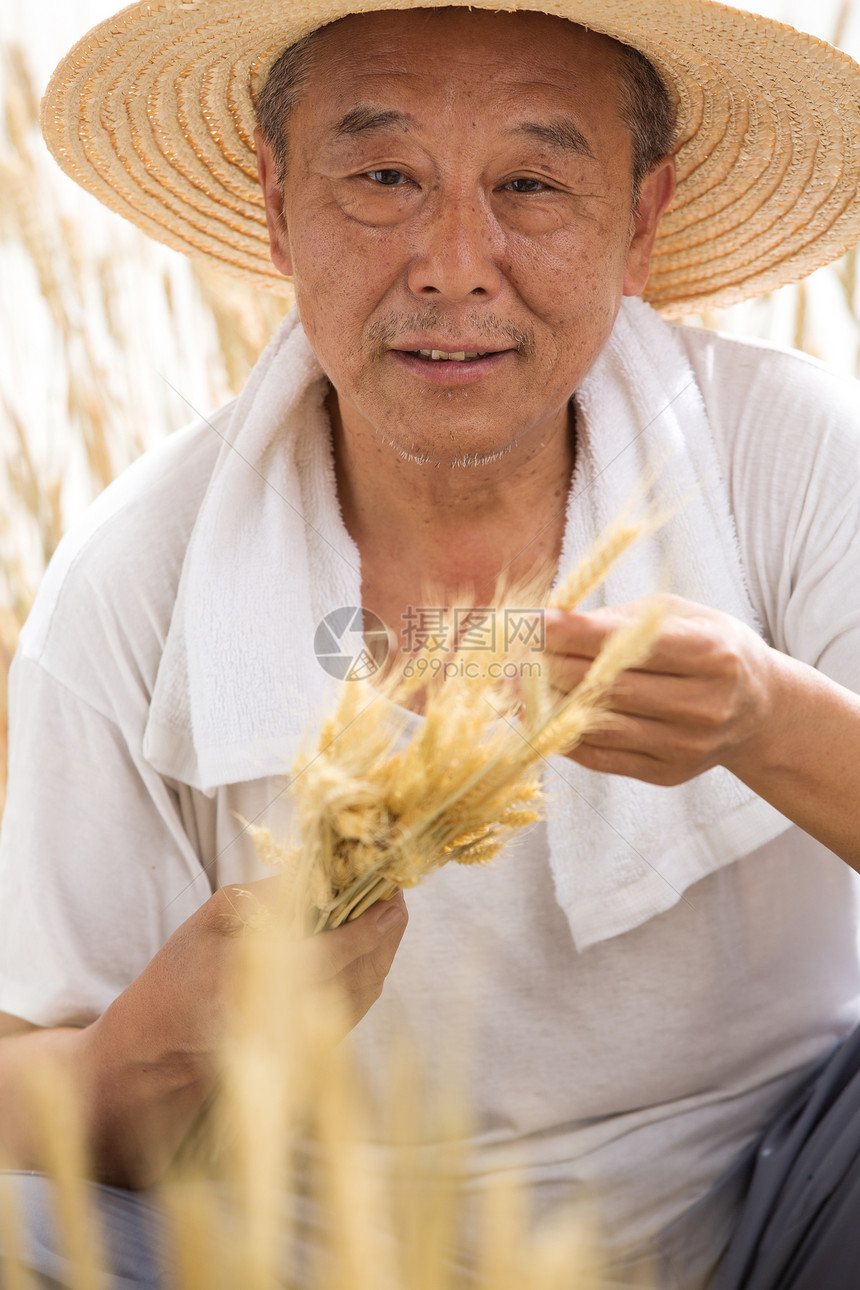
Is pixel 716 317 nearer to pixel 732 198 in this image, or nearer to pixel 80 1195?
pixel 732 198

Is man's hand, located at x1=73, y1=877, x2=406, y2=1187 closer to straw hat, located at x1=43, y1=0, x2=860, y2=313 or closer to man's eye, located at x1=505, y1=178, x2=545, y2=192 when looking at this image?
man's eye, located at x1=505, y1=178, x2=545, y2=192

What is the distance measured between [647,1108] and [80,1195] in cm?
77

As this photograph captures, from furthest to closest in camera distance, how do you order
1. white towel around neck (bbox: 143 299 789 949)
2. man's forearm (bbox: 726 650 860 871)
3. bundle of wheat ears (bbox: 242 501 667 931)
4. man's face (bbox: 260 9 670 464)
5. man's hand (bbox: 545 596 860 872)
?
white towel around neck (bbox: 143 299 789 949)
man's face (bbox: 260 9 670 464)
man's forearm (bbox: 726 650 860 871)
man's hand (bbox: 545 596 860 872)
bundle of wheat ears (bbox: 242 501 667 931)

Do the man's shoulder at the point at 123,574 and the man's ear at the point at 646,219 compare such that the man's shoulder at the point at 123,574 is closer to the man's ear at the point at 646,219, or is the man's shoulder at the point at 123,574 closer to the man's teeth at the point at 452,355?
the man's teeth at the point at 452,355

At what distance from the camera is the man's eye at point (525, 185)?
101 centimetres

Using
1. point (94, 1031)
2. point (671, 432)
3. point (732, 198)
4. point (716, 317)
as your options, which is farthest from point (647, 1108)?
point (716, 317)

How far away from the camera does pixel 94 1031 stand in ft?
3.37

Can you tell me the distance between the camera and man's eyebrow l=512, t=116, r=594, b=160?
38.8 inches

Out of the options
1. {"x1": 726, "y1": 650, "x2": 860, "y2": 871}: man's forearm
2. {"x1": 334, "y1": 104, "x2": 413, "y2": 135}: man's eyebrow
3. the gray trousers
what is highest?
{"x1": 334, "y1": 104, "x2": 413, "y2": 135}: man's eyebrow

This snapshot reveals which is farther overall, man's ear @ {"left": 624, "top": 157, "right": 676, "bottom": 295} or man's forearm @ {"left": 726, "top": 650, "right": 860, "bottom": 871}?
man's ear @ {"left": 624, "top": 157, "right": 676, "bottom": 295}

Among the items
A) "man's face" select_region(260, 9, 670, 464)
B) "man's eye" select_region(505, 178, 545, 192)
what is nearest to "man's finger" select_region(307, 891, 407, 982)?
"man's face" select_region(260, 9, 670, 464)

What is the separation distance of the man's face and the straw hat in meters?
0.04

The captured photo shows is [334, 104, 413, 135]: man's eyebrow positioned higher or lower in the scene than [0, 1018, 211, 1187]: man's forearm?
higher

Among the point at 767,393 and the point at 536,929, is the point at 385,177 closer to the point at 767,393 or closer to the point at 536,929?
the point at 767,393
